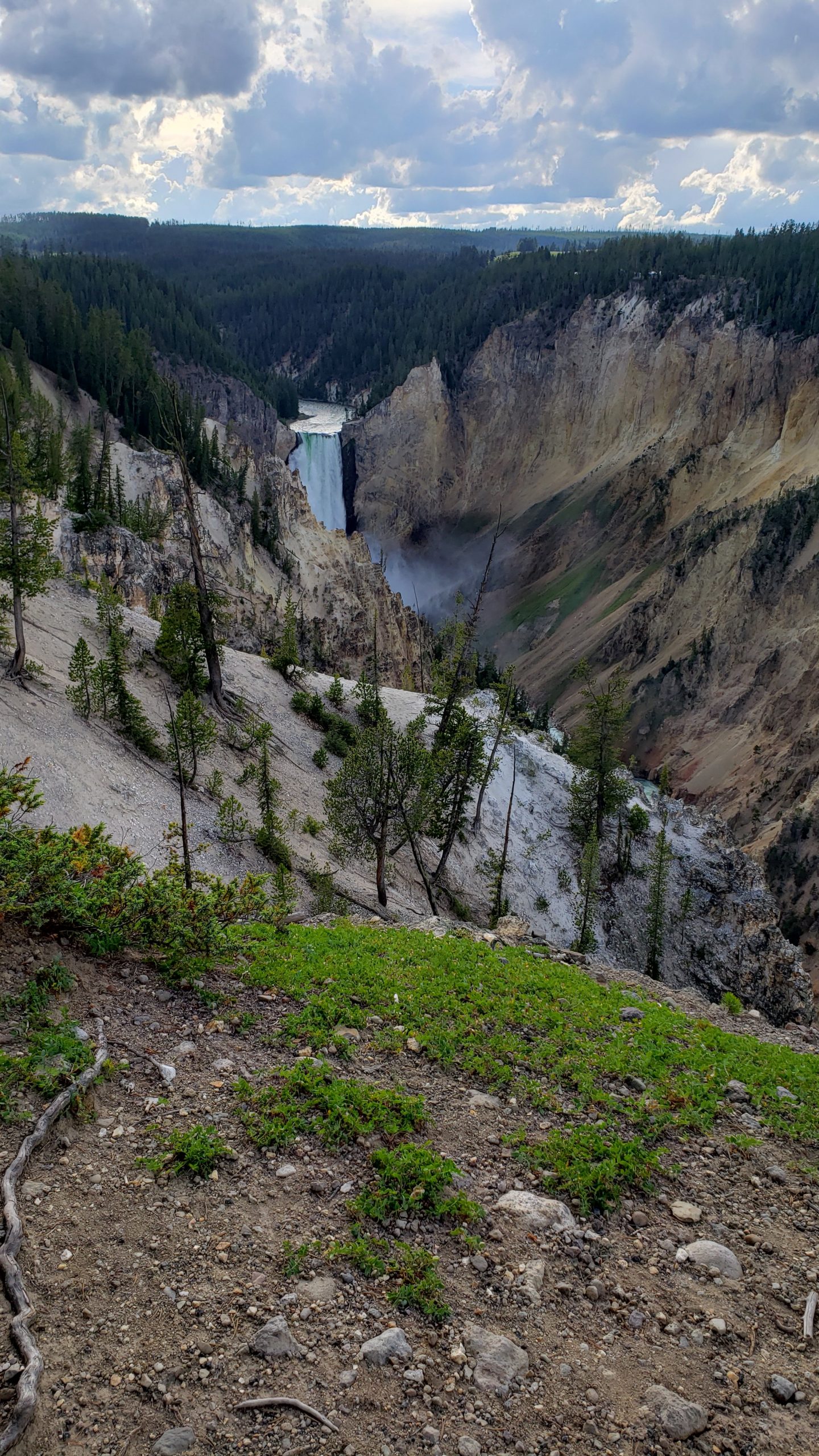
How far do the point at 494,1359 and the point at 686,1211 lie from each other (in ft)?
7.99

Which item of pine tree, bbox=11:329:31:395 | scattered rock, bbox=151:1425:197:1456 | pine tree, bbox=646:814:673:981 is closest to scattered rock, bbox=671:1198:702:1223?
scattered rock, bbox=151:1425:197:1456

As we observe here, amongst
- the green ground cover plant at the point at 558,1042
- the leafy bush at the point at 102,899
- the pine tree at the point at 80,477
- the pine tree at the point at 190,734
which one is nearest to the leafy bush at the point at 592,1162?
the green ground cover plant at the point at 558,1042

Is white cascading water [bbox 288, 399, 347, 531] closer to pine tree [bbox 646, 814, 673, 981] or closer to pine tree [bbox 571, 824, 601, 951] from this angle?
pine tree [bbox 571, 824, 601, 951]

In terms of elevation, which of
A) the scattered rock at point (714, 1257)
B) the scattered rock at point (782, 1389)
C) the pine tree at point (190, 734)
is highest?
the scattered rock at point (782, 1389)

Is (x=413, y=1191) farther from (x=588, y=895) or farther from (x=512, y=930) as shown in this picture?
(x=588, y=895)

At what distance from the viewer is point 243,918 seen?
1170 cm

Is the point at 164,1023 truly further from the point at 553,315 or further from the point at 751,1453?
the point at 553,315

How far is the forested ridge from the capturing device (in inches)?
3501

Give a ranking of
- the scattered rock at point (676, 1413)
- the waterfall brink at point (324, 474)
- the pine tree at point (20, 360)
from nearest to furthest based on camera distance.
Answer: the scattered rock at point (676, 1413), the pine tree at point (20, 360), the waterfall brink at point (324, 474)

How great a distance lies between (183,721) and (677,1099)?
16.7 m

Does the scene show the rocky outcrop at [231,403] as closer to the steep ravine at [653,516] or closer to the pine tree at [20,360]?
the steep ravine at [653,516]

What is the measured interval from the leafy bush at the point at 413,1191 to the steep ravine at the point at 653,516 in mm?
42687

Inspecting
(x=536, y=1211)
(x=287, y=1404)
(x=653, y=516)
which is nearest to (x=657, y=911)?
(x=536, y=1211)

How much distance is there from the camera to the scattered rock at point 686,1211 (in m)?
7.03
